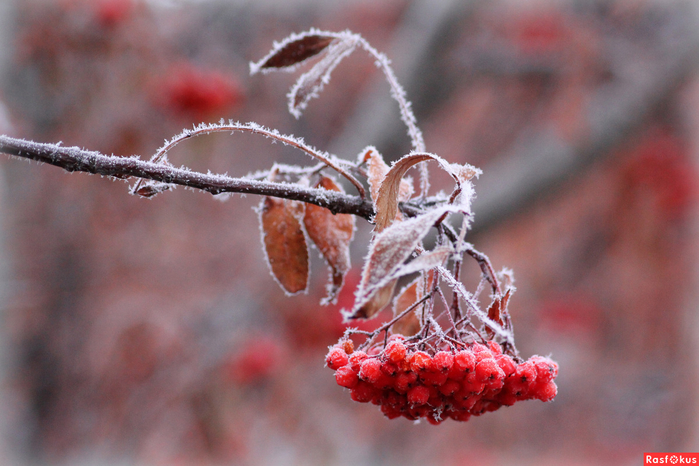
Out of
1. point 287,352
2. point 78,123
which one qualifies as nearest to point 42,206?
point 78,123

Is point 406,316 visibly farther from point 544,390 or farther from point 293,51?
point 293,51

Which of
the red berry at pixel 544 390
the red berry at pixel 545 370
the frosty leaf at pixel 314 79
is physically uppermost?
the frosty leaf at pixel 314 79

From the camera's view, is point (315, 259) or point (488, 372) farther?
point (315, 259)

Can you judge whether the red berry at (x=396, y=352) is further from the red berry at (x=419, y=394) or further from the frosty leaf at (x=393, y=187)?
the frosty leaf at (x=393, y=187)

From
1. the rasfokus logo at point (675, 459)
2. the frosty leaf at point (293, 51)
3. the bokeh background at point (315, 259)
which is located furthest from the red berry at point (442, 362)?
the rasfokus logo at point (675, 459)

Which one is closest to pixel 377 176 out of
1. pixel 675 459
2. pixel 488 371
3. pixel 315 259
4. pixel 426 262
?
pixel 426 262
